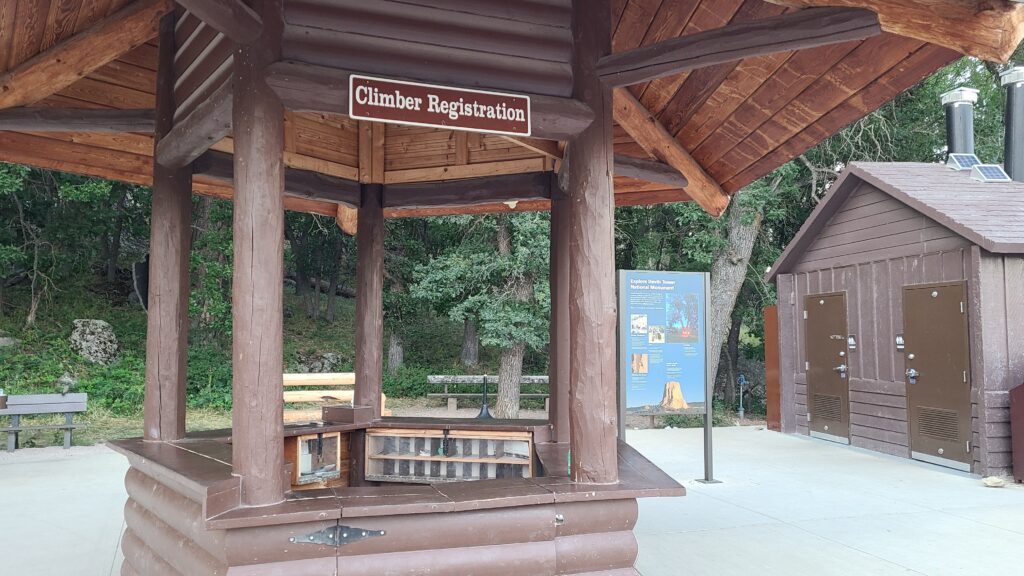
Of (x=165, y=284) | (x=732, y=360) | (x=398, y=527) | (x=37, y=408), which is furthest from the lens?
(x=732, y=360)

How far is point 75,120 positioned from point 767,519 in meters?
6.13

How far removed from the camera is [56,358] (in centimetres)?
1418

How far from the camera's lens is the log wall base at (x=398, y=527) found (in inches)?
122

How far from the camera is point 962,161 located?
1054cm

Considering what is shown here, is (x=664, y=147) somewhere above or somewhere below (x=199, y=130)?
above

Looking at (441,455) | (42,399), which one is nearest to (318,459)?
(441,455)

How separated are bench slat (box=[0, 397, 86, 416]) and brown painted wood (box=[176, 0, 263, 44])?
851cm

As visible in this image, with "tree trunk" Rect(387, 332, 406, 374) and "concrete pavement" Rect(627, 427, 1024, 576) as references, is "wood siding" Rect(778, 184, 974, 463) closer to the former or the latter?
"concrete pavement" Rect(627, 427, 1024, 576)

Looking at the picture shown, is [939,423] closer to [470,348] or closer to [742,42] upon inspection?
[742,42]

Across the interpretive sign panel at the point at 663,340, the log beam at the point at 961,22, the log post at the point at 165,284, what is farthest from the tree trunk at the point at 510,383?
the log beam at the point at 961,22

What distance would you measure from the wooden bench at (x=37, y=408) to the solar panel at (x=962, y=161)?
43.1ft

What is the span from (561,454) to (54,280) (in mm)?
15965

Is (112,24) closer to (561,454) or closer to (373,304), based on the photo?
(373,304)

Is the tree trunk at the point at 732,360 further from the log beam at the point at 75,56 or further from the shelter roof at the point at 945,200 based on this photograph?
the log beam at the point at 75,56
